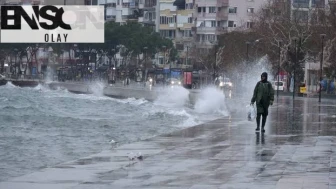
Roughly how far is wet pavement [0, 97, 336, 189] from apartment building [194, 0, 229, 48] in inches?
4266

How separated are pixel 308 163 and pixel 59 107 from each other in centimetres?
5610

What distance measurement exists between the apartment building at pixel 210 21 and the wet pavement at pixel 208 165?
355 feet

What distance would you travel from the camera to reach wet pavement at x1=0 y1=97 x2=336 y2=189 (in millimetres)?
14703

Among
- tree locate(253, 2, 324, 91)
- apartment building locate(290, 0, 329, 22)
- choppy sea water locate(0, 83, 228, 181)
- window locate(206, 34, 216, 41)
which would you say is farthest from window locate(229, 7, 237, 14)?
choppy sea water locate(0, 83, 228, 181)

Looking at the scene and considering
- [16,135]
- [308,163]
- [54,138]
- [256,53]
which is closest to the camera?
[308,163]

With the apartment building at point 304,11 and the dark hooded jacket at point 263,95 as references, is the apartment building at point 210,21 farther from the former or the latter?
the dark hooded jacket at point 263,95

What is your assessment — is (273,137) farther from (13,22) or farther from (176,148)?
(13,22)

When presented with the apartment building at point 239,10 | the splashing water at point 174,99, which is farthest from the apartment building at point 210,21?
the splashing water at point 174,99

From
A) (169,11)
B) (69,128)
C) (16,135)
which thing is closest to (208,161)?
(16,135)

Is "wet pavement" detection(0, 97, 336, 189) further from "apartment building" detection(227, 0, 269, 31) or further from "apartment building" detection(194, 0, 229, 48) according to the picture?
"apartment building" detection(194, 0, 229, 48)

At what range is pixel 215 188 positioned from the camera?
14.1 metres

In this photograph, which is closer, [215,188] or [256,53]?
A: [215,188]

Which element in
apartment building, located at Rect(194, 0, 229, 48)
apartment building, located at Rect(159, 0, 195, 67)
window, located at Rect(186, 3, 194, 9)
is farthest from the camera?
window, located at Rect(186, 3, 194, 9)

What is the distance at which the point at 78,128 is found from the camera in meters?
44.1
